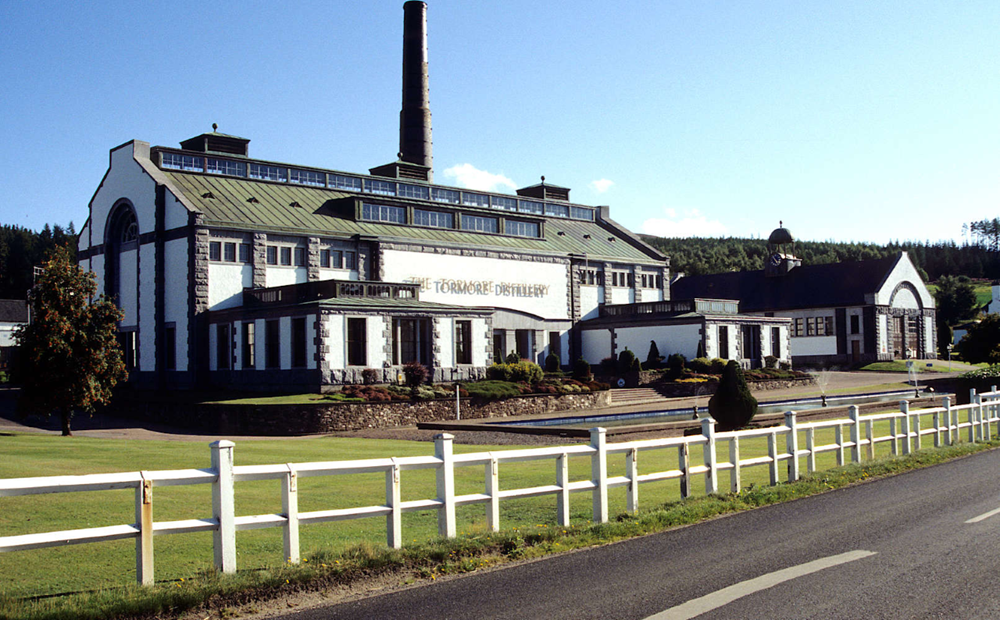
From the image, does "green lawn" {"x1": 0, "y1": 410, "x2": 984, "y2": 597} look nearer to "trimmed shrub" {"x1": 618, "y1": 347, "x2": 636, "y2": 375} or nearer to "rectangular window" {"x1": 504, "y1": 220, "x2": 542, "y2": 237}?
"trimmed shrub" {"x1": 618, "y1": 347, "x2": 636, "y2": 375}

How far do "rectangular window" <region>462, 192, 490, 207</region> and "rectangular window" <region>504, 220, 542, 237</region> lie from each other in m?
5.31

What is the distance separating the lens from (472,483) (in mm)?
16703

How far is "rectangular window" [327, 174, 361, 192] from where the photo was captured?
54.8 m

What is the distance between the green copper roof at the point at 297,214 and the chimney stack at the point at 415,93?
45.0 feet

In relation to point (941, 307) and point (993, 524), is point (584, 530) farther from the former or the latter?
point (941, 307)

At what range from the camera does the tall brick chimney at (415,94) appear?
6712 centimetres

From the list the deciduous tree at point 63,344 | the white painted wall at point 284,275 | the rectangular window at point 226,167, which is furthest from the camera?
the rectangular window at point 226,167

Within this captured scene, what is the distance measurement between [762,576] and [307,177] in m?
48.9

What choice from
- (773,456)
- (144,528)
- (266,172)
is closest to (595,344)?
(266,172)

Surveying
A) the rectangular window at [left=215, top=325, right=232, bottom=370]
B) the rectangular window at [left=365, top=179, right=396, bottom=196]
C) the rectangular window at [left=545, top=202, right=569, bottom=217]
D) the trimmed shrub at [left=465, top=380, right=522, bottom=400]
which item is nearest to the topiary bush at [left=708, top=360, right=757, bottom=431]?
the trimmed shrub at [left=465, top=380, right=522, bottom=400]

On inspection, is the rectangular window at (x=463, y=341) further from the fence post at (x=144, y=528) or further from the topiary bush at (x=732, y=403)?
the fence post at (x=144, y=528)

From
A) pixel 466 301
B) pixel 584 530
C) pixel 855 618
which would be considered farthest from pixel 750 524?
pixel 466 301

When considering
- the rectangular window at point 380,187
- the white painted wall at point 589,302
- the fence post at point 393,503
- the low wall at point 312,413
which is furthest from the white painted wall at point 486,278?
the fence post at point 393,503

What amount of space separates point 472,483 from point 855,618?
33.7ft
